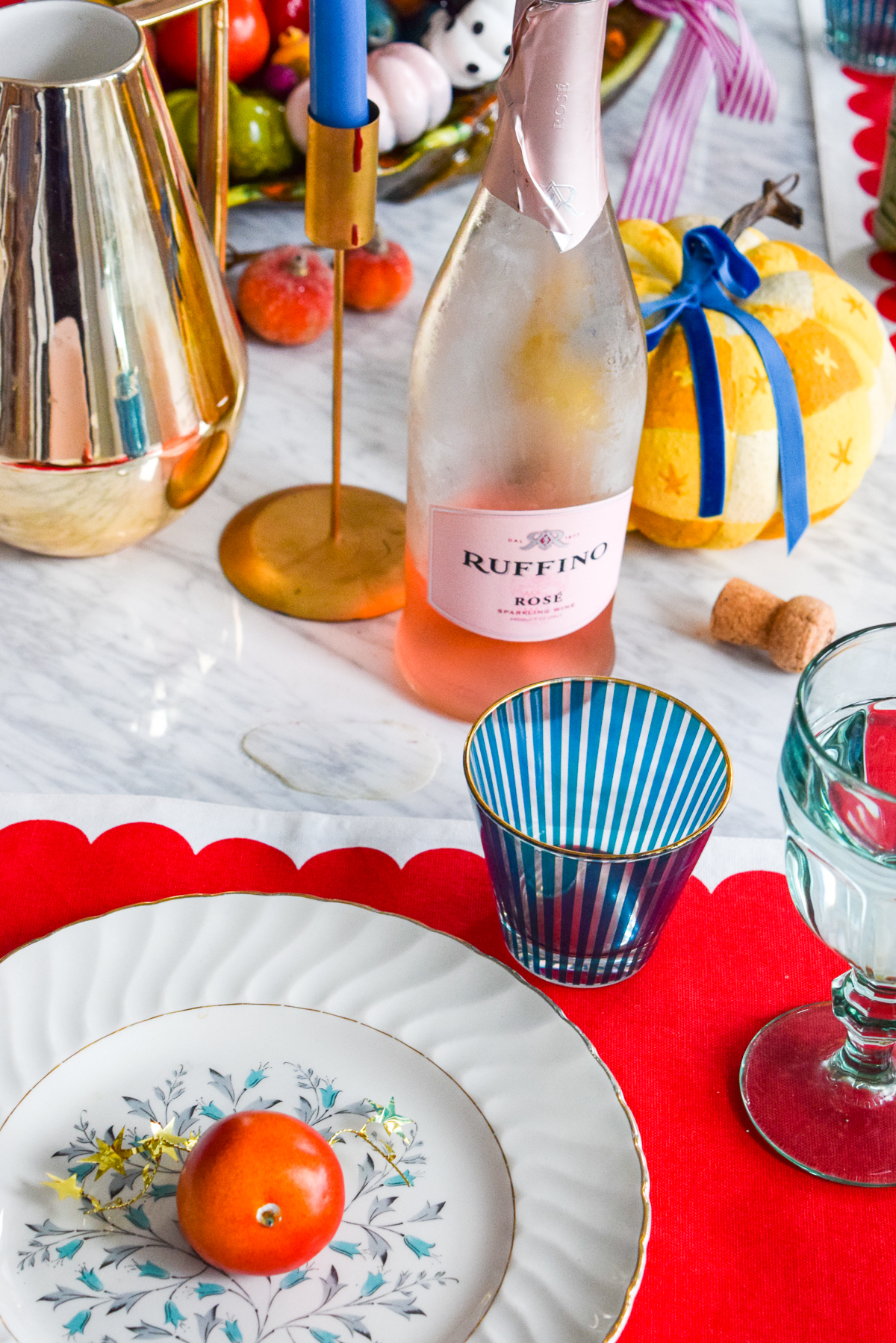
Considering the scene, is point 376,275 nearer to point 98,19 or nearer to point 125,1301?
point 98,19

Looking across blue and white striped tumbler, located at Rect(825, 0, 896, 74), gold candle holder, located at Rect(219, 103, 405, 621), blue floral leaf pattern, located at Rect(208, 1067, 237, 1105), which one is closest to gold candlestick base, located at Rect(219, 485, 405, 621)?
gold candle holder, located at Rect(219, 103, 405, 621)

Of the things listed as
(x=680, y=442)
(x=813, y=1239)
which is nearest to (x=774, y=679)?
(x=680, y=442)

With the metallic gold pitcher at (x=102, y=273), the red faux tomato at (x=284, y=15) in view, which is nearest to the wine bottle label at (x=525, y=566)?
the metallic gold pitcher at (x=102, y=273)

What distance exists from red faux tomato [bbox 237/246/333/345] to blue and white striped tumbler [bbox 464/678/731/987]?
34cm

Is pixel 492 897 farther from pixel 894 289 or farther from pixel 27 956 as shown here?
pixel 894 289

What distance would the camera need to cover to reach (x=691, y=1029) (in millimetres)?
412

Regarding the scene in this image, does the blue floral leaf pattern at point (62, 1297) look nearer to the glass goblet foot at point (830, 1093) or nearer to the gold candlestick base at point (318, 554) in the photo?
the glass goblet foot at point (830, 1093)

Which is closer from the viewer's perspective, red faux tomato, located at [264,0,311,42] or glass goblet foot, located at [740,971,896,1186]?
glass goblet foot, located at [740,971,896,1186]

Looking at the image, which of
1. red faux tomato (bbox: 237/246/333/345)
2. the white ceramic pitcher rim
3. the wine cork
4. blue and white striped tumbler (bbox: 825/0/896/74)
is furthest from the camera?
blue and white striped tumbler (bbox: 825/0/896/74)

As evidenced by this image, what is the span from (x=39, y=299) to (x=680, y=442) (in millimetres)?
263

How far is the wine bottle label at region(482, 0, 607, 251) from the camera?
39cm

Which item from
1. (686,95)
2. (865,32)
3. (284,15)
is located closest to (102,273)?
(284,15)

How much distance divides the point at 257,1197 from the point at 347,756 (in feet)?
0.73

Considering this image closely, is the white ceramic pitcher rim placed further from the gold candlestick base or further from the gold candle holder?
the gold candlestick base
